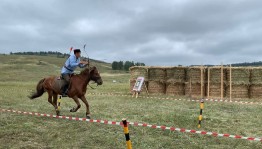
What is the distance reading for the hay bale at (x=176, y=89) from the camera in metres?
26.5

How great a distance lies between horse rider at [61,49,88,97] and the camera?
14.7m

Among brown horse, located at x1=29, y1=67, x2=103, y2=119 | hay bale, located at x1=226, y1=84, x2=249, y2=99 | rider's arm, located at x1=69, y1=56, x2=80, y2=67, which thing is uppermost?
rider's arm, located at x1=69, y1=56, x2=80, y2=67

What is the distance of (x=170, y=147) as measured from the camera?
380 inches

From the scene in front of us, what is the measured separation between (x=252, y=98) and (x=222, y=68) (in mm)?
3048

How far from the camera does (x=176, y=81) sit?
26.4 metres

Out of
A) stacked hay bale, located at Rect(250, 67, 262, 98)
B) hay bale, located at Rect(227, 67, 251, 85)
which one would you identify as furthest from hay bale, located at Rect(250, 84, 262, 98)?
hay bale, located at Rect(227, 67, 251, 85)

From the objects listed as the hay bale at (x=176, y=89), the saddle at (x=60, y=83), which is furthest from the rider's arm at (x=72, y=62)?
the hay bale at (x=176, y=89)

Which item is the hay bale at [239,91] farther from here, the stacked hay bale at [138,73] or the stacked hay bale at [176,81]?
the stacked hay bale at [138,73]

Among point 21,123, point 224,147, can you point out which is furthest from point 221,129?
point 21,123

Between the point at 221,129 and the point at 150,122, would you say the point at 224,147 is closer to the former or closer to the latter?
the point at 221,129

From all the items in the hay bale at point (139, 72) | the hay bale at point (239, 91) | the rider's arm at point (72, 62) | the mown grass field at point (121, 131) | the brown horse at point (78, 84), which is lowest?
the mown grass field at point (121, 131)

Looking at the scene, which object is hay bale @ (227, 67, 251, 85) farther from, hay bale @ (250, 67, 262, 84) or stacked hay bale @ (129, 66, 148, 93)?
stacked hay bale @ (129, 66, 148, 93)

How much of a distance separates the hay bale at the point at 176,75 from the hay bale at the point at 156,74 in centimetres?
45

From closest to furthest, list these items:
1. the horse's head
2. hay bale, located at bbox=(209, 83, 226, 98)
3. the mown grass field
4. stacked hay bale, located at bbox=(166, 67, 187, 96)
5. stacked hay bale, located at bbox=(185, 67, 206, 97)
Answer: the mown grass field < the horse's head < hay bale, located at bbox=(209, 83, 226, 98) < stacked hay bale, located at bbox=(185, 67, 206, 97) < stacked hay bale, located at bbox=(166, 67, 187, 96)
